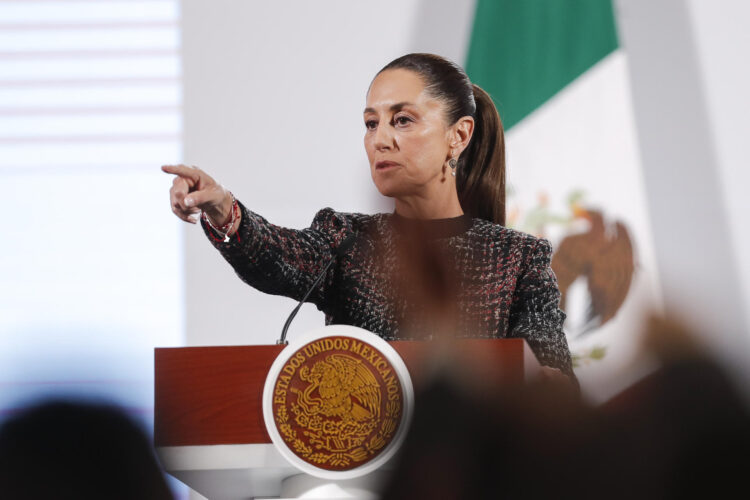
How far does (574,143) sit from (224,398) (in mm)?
2898

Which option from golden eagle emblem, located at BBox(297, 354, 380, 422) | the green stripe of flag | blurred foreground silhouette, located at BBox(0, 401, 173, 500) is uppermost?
the green stripe of flag

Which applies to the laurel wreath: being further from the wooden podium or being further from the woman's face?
the woman's face

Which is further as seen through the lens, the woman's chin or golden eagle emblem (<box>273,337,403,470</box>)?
the woman's chin

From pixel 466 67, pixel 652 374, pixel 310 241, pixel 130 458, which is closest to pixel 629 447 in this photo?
pixel 652 374

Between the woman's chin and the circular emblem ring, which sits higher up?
the woman's chin

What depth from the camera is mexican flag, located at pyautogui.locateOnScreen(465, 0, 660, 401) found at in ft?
11.8

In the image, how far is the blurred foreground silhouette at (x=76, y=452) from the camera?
54 cm

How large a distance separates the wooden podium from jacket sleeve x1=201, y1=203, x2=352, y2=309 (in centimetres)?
35

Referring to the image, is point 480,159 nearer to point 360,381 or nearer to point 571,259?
point 360,381

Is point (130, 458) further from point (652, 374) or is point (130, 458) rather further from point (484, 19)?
point (484, 19)

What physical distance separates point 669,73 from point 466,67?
2.68 ft

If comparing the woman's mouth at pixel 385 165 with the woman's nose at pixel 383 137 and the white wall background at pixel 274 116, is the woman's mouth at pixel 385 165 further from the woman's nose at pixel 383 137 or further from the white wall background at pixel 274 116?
the white wall background at pixel 274 116

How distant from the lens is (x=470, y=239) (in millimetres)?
1616

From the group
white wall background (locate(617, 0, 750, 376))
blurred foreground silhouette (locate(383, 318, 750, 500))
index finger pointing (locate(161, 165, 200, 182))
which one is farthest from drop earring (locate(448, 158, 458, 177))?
white wall background (locate(617, 0, 750, 376))
